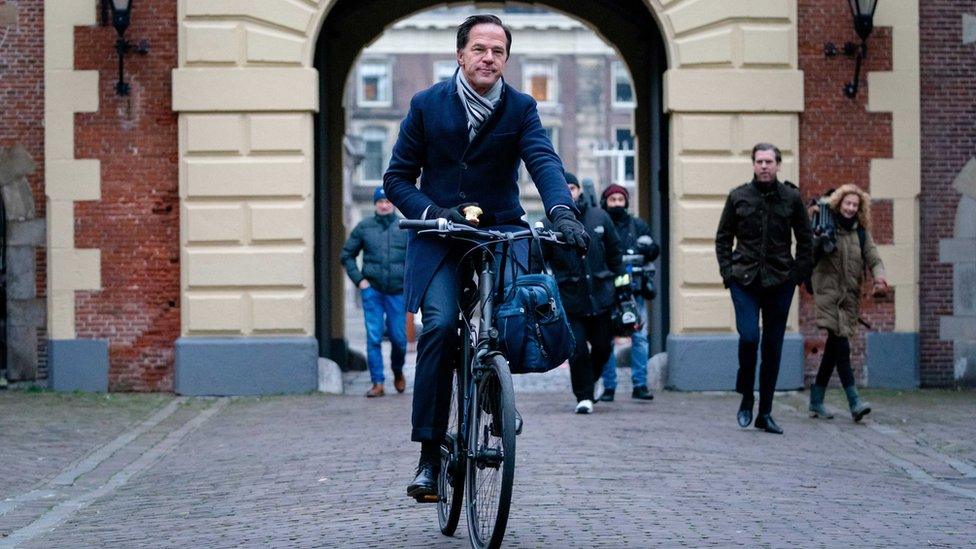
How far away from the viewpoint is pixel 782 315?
10.7 metres

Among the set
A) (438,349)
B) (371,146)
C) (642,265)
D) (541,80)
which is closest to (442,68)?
(541,80)

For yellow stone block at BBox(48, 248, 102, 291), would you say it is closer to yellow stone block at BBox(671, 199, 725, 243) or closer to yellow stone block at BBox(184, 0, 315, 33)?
yellow stone block at BBox(184, 0, 315, 33)

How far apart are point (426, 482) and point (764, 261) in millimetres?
4923

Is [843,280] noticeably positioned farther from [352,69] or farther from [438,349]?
[352,69]

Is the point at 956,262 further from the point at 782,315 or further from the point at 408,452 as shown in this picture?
the point at 408,452

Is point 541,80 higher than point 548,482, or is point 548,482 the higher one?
point 541,80

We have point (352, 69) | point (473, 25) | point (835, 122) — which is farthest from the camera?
point (352, 69)

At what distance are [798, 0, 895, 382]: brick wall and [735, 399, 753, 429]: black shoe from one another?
11.7 ft

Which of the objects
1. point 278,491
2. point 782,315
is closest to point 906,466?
point 782,315

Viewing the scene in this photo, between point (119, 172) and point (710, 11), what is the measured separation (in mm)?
5413

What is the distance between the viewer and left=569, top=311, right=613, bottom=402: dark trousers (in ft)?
39.1

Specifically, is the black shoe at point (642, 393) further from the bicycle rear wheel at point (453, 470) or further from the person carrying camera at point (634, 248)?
the bicycle rear wheel at point (453, 470)

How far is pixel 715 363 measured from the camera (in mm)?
14188

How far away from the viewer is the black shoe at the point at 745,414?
10930mm
